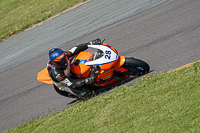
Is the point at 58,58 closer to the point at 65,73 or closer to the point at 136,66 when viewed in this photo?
the point at 65,73

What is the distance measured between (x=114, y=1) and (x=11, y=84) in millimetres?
6756

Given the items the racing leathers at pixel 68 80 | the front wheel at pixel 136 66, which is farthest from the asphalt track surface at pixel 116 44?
the racing leathers at pixel 68 80

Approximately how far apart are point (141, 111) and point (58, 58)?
2504 millimetres

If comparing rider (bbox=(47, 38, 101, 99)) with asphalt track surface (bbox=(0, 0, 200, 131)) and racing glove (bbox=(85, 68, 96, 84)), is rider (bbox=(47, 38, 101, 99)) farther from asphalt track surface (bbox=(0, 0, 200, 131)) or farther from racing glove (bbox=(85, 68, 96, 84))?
asphalt track surface (bbox=(0, 0, 200, 131))

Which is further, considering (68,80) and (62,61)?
(68,80)

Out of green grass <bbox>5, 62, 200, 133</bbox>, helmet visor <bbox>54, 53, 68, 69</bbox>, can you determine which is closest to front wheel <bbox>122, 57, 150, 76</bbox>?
green grass <bbox>5, 62, 200, 133</bbox>

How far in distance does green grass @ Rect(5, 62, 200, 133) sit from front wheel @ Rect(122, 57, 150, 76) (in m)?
0.34

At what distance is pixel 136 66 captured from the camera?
24.3 feet

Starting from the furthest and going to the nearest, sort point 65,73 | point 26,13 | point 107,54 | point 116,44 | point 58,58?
point 26,13
point 116,44
point 65,73
point 107,54
point 58,58

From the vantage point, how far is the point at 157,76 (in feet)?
22.7

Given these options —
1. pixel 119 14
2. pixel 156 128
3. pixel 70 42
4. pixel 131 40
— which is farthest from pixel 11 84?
pixel 156 128

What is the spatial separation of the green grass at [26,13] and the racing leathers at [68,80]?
9.56 meters

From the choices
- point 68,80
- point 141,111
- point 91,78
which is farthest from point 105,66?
point 141,111

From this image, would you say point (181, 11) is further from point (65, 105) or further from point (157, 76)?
point (65, 105)
